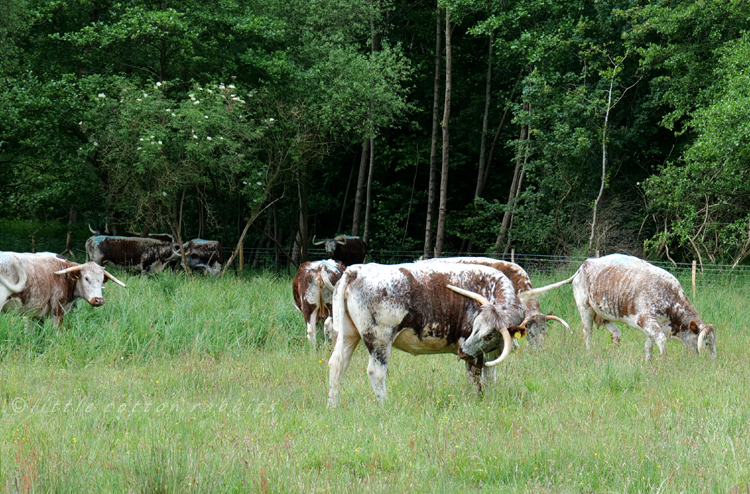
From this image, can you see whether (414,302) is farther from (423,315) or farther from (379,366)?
(379,366)

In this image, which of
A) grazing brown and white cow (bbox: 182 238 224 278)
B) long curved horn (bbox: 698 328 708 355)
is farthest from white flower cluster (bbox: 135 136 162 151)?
long curved horn (bbox: 698 328 708 355)

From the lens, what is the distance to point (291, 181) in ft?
72.1

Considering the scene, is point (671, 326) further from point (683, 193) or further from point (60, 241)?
point (60, 241)

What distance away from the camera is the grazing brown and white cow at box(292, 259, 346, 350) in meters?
10.9

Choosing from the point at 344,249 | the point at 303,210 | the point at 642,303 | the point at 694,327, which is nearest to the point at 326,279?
the point at 642,303

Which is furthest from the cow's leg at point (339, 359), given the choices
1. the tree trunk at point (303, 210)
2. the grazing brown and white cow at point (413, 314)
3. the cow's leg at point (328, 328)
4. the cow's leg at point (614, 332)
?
the tree trunk at point (303, 210)

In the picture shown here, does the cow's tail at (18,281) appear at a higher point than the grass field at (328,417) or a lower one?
higher

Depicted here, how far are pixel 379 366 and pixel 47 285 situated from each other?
585cm

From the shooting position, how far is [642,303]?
32.5 feet

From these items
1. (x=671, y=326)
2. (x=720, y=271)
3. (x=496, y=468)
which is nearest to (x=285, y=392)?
(x=496, y=468)

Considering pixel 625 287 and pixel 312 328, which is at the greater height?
pixel 625 287

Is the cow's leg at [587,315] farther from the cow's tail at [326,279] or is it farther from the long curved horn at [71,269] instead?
the long curved horn at [71,269]

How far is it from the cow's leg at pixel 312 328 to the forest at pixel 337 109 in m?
7.34

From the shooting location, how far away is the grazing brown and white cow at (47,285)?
31.5 feet
